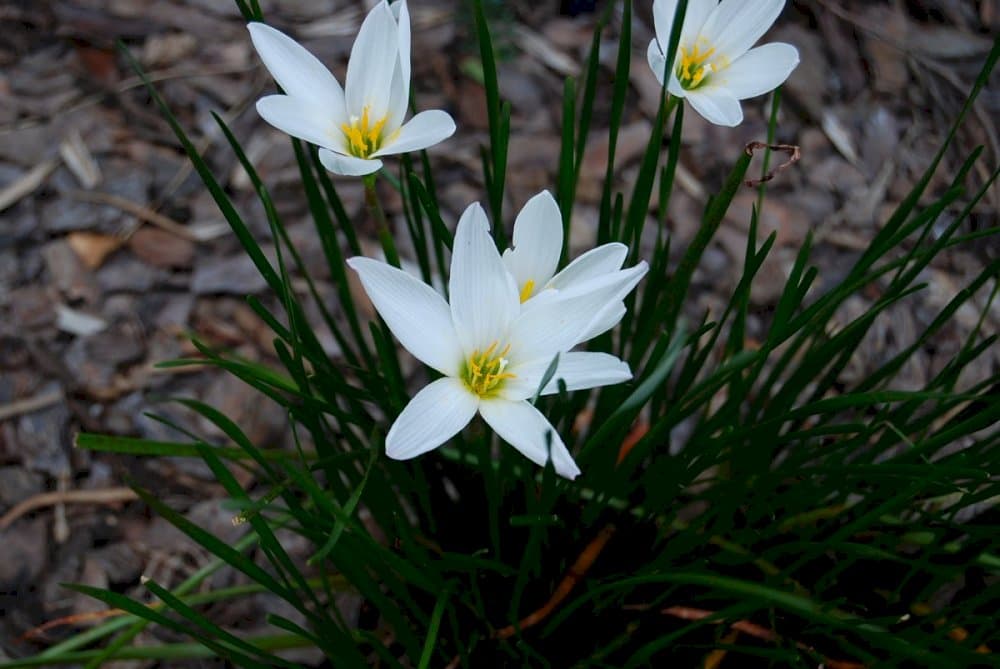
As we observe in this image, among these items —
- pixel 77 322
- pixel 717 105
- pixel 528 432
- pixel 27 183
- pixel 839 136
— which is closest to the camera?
pixel 528 432

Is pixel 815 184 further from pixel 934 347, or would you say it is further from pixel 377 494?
pixel 377 494

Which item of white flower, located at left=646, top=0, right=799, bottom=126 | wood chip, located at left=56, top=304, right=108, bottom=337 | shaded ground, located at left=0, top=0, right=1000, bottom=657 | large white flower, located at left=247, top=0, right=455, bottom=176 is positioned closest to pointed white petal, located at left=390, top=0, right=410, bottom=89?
large white flower, located at left=247, top=0, right=455, bottom=176

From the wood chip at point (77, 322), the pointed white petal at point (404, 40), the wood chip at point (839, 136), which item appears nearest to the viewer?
the pointed white petal at point (404, 40)

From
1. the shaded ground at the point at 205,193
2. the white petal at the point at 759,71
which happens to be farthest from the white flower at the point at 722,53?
the shaded ground at the point at 205,193

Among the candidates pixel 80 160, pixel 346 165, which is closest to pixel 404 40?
pixel 346 165

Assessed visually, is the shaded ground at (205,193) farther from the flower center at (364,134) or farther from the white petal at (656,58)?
the white petal at (656,58)

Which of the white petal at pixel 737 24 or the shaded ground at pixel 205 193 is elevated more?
the shaded ground at pixel 205 193

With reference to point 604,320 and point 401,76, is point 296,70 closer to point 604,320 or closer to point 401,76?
point 401,76
